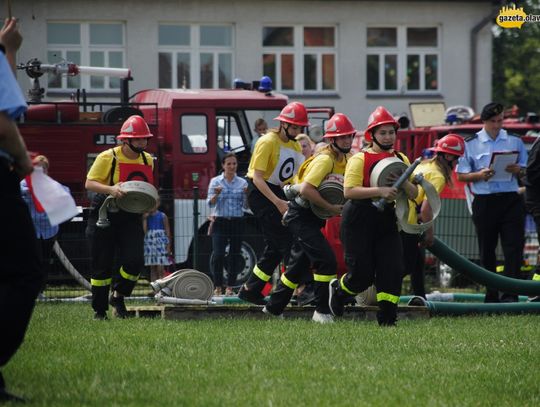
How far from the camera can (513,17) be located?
2284 centimetres

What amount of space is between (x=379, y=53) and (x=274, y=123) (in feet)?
50.4

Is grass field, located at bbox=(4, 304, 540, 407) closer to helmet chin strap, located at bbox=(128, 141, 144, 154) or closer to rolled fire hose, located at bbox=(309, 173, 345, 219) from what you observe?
rolled fire hose, located at bbox=(309, 173, 345, 219)

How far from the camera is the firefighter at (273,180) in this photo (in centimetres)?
1203

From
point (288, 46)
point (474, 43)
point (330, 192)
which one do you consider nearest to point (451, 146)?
point (330, 192)

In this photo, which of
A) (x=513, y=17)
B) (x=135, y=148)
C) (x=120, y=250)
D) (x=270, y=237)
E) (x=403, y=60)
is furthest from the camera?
(x=403, y=60)

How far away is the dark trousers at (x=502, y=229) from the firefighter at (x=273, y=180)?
2.35m

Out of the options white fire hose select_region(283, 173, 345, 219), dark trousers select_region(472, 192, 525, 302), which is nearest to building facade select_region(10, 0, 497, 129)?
dark trousers select_region(472, 192, 525, 302)

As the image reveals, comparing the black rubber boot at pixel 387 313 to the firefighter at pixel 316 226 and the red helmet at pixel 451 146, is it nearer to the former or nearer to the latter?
the firefighter at pixel 316 226

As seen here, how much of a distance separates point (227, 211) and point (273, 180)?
3600mm

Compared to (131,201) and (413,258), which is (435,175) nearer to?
(413,258)

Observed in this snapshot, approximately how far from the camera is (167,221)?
1600 centimetres

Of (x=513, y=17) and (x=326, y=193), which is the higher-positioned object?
(x=513, y=17)

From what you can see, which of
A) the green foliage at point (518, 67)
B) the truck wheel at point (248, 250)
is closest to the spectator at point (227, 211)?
the truck wheel at point (248, 250)

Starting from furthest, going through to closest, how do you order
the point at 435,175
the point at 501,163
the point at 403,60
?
the point at 403,60 → the point at 501,163 → the point at 435,175
